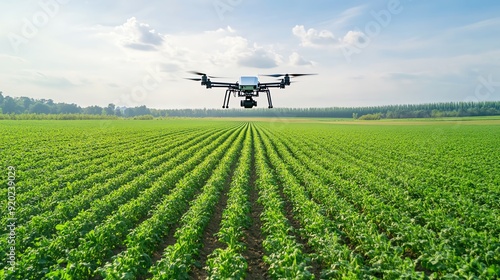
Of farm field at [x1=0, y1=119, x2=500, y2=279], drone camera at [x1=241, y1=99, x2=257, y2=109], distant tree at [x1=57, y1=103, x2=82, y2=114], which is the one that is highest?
distant tree at [x1=57, y1=103, x2=82, y2=114]

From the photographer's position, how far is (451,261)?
22.5 ft

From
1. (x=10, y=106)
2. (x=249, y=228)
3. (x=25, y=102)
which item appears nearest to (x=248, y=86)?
(x=249, y=228)

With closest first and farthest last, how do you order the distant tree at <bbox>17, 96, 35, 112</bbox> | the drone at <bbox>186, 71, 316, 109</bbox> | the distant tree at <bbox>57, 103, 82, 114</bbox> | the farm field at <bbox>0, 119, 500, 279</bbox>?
the farm field at <bbox>0, 119, 500, 279</bbox> → the drone at <bbox>186, 71, 316, 109</bbox> → the distant tree at <bbox>17, 96, 35, 112</bbox> → the distant tree at <bbox>57, 103, 82, 114</bbox>

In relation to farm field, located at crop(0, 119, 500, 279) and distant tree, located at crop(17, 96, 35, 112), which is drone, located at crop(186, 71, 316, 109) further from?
distant tree, located at crop(17, 96, 35, 112)

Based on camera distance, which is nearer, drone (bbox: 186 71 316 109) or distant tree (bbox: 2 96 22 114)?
drone (bbox: 186 71 316 109)

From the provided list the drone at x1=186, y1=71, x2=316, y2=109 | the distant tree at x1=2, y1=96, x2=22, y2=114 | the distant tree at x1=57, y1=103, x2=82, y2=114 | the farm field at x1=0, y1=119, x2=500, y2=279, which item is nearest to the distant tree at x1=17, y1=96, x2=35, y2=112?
the distant tree at x1=2, y1=96, x2=22, y2=114

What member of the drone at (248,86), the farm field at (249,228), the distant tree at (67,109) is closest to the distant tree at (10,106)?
the distant tree at (67,109)

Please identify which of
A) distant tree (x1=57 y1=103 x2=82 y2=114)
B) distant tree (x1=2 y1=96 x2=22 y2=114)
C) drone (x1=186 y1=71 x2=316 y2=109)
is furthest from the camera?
distant tree (x1=57 y1=103 x2=82 y2=114)

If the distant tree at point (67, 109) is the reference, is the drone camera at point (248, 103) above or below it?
below

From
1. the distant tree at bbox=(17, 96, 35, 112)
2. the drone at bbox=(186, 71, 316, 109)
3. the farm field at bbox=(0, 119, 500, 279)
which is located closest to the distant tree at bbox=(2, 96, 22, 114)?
the distant tree at bbox=(17, 96, 35, 112)

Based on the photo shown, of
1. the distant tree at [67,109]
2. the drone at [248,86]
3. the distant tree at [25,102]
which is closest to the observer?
the drone at [248,86]

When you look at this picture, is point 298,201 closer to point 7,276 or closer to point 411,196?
point 411,196

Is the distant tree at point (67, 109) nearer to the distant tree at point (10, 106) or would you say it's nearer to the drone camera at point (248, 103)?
the distant tree at point (10, 106)

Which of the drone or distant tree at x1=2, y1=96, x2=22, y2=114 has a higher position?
distant tree at x1=2, y1=96, x2=22, y2=114
